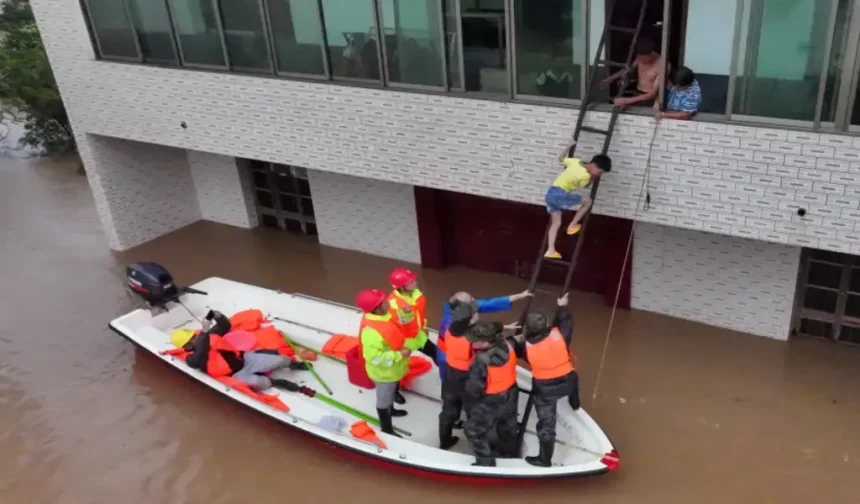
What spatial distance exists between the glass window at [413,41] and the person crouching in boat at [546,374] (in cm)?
320

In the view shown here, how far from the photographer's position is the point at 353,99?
8.62 metres

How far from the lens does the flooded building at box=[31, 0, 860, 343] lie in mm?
6398

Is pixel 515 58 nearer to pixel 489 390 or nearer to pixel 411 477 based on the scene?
pixel 489 390

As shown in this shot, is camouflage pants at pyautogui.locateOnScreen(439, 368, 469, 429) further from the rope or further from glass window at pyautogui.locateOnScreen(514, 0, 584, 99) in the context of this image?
glass window at pyautogui.locateOnScreen(514, 0, 584, 99)

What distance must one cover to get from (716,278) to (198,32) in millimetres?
7240

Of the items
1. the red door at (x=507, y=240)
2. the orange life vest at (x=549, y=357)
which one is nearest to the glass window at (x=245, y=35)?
the red door at (x=507, y=240)

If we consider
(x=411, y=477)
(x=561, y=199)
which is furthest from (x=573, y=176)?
(x=411, y=477)

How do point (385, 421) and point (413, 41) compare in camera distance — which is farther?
point (413, 41)

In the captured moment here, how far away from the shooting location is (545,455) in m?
6.48

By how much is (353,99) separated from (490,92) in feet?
5.73

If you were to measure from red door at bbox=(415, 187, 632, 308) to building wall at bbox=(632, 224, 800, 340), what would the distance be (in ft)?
1.02

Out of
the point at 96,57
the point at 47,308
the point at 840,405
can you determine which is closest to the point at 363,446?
the point at 840,405

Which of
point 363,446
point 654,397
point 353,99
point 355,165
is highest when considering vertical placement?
point 353,99

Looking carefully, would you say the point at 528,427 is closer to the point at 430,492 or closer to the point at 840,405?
the point at 430,492
